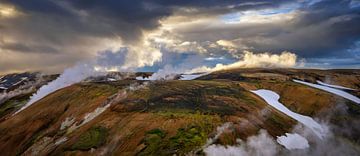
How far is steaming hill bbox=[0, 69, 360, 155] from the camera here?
175 ft

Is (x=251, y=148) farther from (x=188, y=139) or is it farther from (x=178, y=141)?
(x=178, y=141)

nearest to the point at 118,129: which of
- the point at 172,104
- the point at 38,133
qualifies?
the point at 172,104

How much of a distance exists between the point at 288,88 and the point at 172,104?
30.9 metres

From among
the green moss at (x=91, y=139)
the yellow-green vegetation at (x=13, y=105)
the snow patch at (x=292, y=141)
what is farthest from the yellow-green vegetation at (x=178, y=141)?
the yellow-green vegetation at (x=13, y=105)

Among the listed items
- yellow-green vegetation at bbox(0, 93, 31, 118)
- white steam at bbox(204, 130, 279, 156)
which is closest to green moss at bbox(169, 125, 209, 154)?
white steam at bbox(204, 130, 279, 156)

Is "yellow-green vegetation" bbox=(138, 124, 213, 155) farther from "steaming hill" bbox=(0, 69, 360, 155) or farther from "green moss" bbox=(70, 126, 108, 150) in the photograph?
"green moss" bbox=(70, 126, 108, 150)

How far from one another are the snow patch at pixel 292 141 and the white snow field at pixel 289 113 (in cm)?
531

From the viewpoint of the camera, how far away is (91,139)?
183 feet

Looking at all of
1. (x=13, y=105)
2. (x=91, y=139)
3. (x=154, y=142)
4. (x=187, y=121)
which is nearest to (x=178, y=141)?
(x=154, y=142)

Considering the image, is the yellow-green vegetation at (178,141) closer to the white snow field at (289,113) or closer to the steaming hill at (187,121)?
the steaming hill at (187,121)

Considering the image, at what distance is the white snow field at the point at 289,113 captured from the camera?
64.9m

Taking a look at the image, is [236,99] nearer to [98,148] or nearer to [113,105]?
[113,105]

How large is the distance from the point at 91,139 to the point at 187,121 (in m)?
13.3

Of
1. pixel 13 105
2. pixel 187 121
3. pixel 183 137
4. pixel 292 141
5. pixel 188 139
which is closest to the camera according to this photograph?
pixel 188 139
